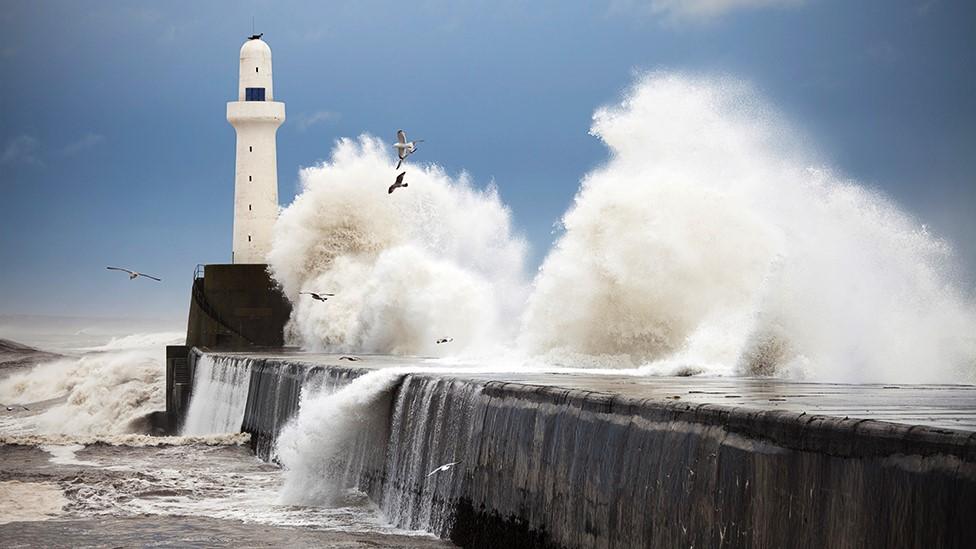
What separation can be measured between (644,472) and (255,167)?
28.0 m

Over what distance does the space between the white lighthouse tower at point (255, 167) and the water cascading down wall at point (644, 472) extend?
71.6ft

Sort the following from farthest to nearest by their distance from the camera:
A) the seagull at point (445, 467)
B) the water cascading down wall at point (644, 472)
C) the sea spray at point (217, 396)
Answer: the sea spray at point (217, 396)
the seagull at point (445, 467)
the water cascading down wall at point (644, 472)

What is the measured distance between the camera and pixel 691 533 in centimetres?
645

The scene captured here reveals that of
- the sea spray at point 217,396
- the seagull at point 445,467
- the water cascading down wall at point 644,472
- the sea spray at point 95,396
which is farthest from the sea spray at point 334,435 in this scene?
the sea spray at point 95,396

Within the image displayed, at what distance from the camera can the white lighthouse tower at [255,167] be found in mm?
33594

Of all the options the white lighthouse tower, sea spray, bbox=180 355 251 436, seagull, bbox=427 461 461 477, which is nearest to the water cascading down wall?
seagull, bbox=427 461 461 477

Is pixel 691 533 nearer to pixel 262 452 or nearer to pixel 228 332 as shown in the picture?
pixel 262 452

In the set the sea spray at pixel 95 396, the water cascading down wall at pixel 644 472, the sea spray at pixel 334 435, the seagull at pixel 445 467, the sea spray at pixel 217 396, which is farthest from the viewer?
the sea spray at pixel 95 396

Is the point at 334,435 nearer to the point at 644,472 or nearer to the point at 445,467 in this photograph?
the point at 445,467

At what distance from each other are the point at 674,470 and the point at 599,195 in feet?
46.6

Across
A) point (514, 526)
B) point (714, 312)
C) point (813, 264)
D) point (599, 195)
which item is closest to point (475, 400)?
point (514, 526)

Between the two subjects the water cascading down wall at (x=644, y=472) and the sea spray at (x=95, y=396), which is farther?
the sea spray at (x=95, y=396)

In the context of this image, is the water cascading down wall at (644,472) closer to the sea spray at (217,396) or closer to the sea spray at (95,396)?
the sea spray at (217,396)

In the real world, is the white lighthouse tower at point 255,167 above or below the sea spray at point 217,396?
above
